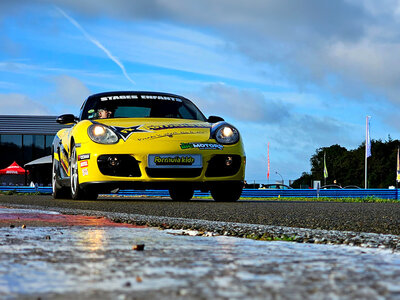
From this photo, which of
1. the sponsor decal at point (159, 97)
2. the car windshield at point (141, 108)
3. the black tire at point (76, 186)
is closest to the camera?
the black tire at point (76, 186)

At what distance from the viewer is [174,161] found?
8227 mm

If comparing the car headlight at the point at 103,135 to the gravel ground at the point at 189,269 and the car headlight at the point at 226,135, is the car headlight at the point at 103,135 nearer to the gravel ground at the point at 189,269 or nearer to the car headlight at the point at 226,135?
the car headlight at the point at 226,135

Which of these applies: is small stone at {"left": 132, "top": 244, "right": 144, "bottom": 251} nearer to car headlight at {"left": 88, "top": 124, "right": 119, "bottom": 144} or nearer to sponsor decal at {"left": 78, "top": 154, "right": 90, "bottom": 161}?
car headlight at {"left": 88, "top": 124, "right": 119, "bottom": 144}

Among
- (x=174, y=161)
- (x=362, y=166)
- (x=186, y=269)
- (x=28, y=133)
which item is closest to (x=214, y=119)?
(x=174, y=161)

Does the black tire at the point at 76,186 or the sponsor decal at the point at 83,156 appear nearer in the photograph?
the sponsor decal at the point at 83,156

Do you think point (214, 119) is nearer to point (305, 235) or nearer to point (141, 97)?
point (141, 97)

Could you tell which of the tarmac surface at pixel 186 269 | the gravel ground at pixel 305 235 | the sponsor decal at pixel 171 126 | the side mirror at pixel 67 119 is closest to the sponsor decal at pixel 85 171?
the sponsor decal at pixel 171 126

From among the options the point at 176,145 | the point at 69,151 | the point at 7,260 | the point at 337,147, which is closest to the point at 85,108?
the point at 69,151

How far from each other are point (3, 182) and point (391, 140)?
2535 inches

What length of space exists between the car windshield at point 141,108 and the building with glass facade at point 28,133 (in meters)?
37.5

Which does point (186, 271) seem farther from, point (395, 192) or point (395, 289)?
point (395, 192)

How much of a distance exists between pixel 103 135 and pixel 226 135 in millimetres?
1617

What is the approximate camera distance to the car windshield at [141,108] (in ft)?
30.4

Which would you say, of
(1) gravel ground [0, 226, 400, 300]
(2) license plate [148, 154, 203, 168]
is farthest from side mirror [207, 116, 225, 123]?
(1) gravel ground [0, 226, 400, 300]
